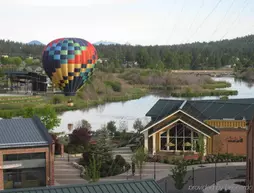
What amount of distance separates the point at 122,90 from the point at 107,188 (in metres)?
66.6

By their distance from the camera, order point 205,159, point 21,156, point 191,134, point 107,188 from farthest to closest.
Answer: point 191,134 < point 205,159 < point 21,156 < point 107,188

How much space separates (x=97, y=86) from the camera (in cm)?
7431

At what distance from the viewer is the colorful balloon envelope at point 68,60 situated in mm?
36469

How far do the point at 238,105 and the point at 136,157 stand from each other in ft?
29.6

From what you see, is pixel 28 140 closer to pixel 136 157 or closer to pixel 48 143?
pixel 48 143

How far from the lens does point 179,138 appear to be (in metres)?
26.8

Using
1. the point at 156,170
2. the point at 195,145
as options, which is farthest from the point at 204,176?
the point at 195,145

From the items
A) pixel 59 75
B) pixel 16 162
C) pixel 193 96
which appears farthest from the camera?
pixel 193 96

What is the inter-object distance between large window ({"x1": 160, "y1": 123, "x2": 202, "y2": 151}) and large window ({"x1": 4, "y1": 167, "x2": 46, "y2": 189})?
27.9 ft

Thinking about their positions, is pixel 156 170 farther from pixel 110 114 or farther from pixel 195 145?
pixel 110 114

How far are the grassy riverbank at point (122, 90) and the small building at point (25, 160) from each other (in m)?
22.9

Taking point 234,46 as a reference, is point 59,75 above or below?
below

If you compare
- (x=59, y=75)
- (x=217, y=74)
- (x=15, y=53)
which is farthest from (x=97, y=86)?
(x=15, y=53)

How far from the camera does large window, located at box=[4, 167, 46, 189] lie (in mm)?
19864
